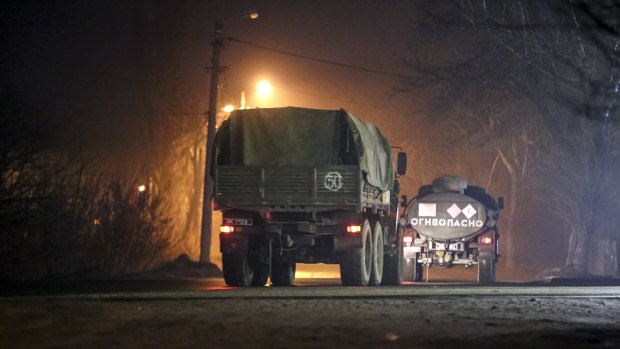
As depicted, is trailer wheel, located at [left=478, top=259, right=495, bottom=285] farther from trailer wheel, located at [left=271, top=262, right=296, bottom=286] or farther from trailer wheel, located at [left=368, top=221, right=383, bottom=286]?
trailer wheel, located at [left=271, top=262, right=296, bottom=286]

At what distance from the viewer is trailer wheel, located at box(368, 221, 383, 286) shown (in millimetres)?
21812

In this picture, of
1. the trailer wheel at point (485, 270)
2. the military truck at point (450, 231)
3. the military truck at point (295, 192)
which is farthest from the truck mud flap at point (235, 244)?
the trailer wheel at point (485, 270)

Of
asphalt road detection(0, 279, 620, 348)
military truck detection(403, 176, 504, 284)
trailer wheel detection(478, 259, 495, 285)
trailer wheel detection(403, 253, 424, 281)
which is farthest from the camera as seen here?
trailer wheel detection(403, 253, 424, 281)

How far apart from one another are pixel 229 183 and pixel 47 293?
4433 mm

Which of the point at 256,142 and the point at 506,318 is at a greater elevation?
the point at 256,142

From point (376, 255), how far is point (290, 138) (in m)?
3.33

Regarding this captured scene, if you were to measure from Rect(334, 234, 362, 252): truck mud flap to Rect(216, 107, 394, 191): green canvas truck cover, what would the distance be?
1.27 m

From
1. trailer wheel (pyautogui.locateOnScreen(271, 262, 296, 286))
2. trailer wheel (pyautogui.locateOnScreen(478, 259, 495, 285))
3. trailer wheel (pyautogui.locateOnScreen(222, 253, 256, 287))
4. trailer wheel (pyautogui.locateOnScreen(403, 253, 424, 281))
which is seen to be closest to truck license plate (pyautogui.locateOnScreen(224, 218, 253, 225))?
trailer wheel (pyautogui.locateOnScreen(222, 253, 256, 287))

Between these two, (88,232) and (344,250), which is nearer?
(344,250)

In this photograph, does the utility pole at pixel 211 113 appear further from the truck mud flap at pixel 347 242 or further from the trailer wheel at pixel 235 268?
the truck mud flap at pixel 347 242

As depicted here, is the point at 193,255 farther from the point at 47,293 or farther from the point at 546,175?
the point at 47,293

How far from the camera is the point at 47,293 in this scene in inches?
674

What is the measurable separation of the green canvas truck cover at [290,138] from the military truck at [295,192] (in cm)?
2

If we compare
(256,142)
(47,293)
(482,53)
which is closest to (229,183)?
(256,142)
